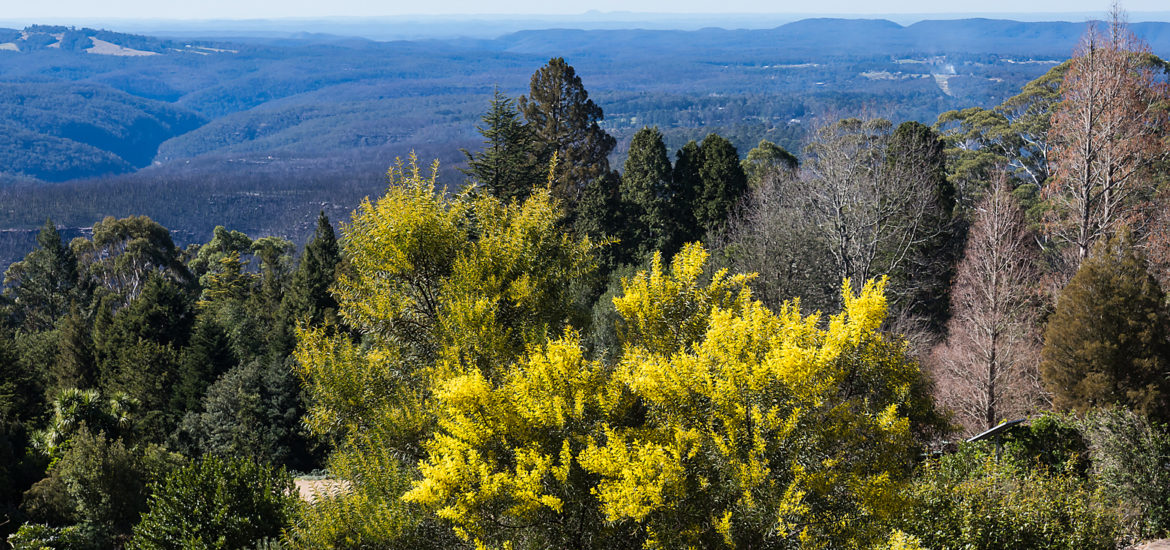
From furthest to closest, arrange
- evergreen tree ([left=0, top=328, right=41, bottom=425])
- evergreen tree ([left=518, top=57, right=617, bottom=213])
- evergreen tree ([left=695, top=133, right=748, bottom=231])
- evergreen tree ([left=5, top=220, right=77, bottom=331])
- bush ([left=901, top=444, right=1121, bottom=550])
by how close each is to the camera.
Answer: evergreen tree ([left=5, top=220, right=77, bottom=331])
evergreen tree ([left=518, top=57, right=617, bottom=213])
evergreen tree ([left=695, top=133, right=748, bottom=231])
evergreen tree ([left=0, top=328, right=41, bottom=425])
bush ([left=901, top=444, right=1121, bottom=550])

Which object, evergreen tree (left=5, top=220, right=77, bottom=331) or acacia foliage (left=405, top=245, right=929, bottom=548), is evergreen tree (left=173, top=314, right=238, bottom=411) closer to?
acacia foliage (left=405, top=245, right=929, bottom=548)

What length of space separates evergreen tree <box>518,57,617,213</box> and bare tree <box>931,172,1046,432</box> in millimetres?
18923

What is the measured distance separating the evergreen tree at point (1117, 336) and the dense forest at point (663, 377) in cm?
6

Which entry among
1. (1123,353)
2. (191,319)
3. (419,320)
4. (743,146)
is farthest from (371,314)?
(743,146)

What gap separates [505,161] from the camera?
3180 centimetres

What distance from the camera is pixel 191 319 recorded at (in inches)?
1371

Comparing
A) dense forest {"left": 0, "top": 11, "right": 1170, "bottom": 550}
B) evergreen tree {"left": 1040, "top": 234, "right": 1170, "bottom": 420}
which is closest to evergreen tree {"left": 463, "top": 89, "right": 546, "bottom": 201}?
dense forest {"left": 0, "top": 11, "right": 1170, "bottom": 550}

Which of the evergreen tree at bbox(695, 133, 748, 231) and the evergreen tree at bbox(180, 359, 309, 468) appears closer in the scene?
the evergreen tree at bbox(180, 359, 309, 468)

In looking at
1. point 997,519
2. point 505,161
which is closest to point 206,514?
point 997,519

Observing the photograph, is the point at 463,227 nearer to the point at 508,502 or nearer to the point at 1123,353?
the point at 508,502

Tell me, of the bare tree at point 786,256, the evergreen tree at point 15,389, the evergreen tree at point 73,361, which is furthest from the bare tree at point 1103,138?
the evergreen tree at point 73,361

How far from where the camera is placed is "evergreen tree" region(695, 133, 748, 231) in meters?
33.5

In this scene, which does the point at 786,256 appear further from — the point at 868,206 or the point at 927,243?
the point at 927,243

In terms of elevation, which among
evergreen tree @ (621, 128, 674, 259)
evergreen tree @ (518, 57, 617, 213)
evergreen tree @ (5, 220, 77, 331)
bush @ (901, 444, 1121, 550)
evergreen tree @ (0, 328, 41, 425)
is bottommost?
evergreen tree @ (5, 220, 77, 331)
